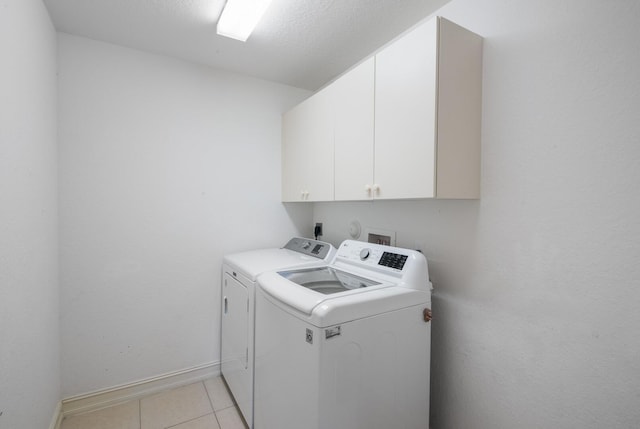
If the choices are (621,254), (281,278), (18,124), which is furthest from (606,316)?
(18,124)

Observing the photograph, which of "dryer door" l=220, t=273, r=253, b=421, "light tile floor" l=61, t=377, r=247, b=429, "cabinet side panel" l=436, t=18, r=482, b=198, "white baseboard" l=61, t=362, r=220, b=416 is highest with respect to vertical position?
"cabinet side panel" l=436, t=18, r=482, b=198

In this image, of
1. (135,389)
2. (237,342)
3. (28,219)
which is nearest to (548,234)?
(237,342)

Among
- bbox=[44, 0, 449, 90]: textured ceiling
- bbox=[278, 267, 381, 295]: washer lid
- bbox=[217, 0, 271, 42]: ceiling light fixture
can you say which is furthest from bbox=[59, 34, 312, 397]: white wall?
bbox=[278, 267, 381, 295]: washer lid

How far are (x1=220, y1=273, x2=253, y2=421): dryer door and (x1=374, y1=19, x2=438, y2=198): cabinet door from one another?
1.08 m

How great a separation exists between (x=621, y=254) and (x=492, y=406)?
0.84m

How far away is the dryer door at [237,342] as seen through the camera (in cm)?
164

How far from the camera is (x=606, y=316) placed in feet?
3.18

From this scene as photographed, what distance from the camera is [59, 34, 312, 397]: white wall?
1792mm

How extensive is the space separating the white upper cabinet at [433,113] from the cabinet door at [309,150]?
1.71 ft

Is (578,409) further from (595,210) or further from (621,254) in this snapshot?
(595,210)

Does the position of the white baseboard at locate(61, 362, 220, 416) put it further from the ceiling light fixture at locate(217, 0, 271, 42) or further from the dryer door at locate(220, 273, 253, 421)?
the ceiling light fixture at locate(217, 0, 271, 42)

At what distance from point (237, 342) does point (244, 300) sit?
0.33m

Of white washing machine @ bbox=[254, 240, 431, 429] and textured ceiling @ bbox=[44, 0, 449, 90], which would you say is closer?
white washing machine @ bbox=[254, 240, 431, 429]

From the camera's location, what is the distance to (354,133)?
1611 mm
